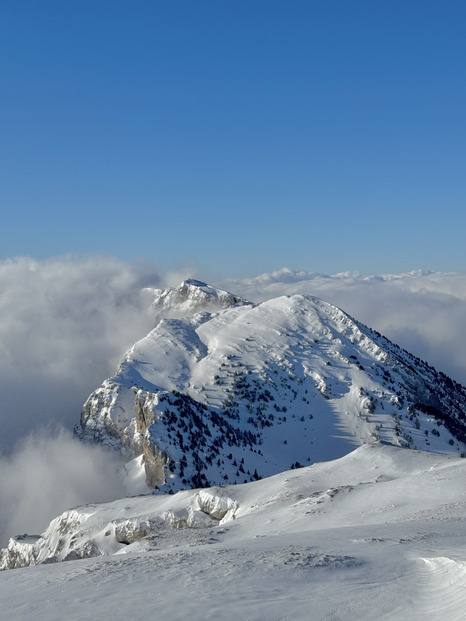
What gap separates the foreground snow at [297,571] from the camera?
22781mm

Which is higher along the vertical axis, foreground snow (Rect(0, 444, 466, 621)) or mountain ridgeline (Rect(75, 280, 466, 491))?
mountain ridgeline (Rect(75, 280, 466, 491))

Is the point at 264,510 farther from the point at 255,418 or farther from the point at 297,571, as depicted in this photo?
the point at 255,418

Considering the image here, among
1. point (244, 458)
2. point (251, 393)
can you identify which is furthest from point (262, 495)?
point (251, 393)

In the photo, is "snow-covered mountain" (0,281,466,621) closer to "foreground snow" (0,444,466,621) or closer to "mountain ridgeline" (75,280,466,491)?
"foreground snow" (0,444,466,621)

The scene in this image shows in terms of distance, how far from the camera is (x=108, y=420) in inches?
7323

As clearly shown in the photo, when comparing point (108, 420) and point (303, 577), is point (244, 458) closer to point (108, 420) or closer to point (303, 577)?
point (108, 420)

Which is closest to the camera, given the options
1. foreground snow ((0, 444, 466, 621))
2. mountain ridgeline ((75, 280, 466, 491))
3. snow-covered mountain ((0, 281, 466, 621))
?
foreground snow ((0, 444, 466, 621))

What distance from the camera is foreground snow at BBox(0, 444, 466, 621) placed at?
22781mm

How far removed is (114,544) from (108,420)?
119914mm

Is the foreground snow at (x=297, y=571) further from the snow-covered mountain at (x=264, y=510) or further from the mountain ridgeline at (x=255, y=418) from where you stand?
the mountain ridgeline at (x=255, y=418)

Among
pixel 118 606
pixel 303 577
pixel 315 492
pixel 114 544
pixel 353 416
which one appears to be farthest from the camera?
pixel 353 416

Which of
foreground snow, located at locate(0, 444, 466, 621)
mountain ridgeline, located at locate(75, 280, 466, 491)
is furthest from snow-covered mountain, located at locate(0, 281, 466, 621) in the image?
mountain ridgeline, located at locate(75, 280, 466, 491)

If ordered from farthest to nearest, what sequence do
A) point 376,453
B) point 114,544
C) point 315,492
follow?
1. point 376,453
2. point 114,544
3. point 315,492

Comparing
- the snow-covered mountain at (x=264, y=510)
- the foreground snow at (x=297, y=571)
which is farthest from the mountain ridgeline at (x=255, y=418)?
the foreground snow at (x=297, y=571)
